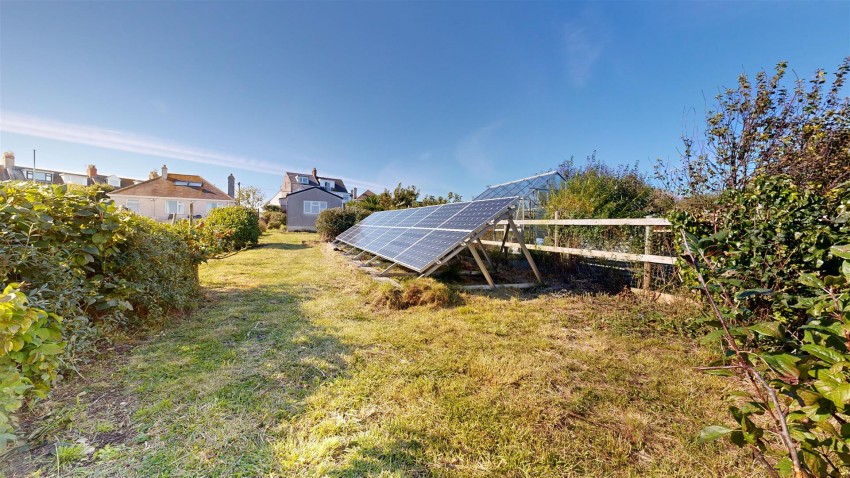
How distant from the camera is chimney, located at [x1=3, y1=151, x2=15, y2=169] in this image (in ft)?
101

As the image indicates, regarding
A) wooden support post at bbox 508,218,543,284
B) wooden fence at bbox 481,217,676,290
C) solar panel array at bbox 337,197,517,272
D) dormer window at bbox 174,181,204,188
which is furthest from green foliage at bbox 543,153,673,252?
dormer window at bbox 174,181,204,188

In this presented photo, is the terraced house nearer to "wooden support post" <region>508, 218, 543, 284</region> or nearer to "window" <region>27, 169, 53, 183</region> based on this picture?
"window" <region>27, 169, 53, 183</region>

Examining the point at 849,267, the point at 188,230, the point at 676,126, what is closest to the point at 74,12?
the point at 188,230

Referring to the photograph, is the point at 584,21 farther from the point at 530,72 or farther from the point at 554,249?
the point at 554,249

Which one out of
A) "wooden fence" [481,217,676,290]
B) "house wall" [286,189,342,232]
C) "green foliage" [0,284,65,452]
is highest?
"house wall" [286,189,342,232]

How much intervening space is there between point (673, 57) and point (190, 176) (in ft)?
145

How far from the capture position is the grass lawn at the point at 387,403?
1.94 m

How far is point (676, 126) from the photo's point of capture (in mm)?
6082

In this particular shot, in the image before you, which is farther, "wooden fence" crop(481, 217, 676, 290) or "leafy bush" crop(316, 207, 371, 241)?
"leafy bush" crop(316, 207, 371, 241)

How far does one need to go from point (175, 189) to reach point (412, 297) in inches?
1479

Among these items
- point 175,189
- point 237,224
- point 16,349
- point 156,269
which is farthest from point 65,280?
point 175,189

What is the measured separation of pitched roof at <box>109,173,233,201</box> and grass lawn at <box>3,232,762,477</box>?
35619 millimetres

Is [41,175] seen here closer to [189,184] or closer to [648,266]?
[189,184]

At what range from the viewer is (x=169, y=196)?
31.0 meters
